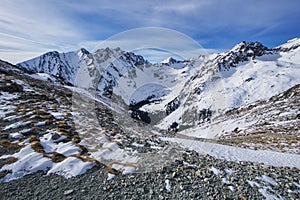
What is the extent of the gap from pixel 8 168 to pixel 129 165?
5579 millimetres

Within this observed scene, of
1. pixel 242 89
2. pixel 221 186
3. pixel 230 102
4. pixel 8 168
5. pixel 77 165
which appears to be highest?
pixel 242 89

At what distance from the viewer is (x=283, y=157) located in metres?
16.4

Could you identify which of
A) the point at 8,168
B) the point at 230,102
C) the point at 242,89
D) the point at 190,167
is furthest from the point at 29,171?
the point at 242,89

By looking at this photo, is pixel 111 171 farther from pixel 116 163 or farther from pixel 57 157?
pixel 57 157

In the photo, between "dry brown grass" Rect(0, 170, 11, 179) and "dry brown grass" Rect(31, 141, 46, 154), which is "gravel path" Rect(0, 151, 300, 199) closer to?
"dry brown grass" Rect(0, 170, 11, 179)

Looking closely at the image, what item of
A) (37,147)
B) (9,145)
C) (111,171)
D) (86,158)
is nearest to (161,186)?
(111,171)

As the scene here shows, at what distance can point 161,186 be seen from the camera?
301 inches

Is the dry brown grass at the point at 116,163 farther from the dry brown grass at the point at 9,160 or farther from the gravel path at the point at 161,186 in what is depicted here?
the dry brown grass at the point at 9,160

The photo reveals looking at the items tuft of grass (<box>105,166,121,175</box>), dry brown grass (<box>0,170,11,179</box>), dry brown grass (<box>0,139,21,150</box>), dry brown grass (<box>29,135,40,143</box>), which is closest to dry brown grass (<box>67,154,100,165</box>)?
tuft of grass (<box>105,166,121,175</box>)

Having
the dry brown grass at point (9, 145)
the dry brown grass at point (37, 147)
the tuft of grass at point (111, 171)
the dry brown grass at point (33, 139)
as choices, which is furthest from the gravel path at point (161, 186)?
the dry brown grass at point (33, 139)

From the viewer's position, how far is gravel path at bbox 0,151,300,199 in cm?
692

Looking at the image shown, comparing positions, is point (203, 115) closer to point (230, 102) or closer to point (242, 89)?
point (230, 102)

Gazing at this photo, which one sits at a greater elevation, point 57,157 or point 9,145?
point 57,157

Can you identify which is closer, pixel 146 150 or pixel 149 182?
pixel 149 182
